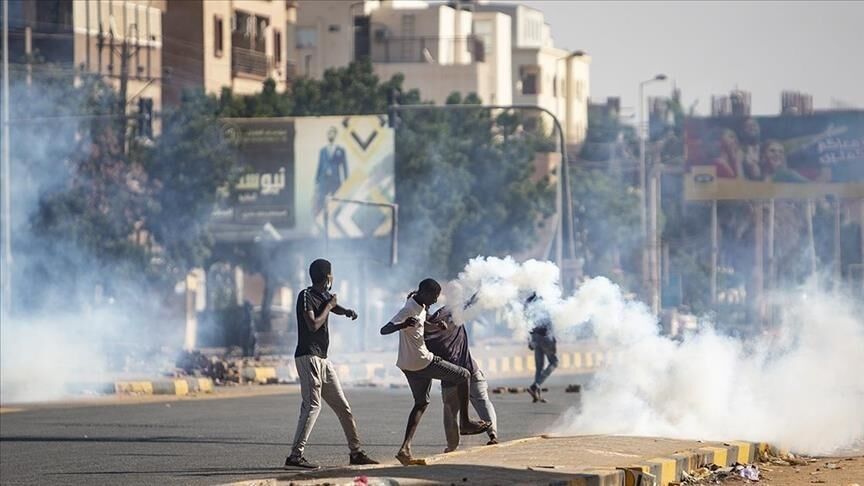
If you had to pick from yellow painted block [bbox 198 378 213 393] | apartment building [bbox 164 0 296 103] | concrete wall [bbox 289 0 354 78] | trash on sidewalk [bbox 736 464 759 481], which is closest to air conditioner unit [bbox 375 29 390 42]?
concrete wall [bbox 289 0 354 78]

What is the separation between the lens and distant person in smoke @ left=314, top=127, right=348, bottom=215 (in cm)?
4894

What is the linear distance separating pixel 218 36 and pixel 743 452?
5010cm

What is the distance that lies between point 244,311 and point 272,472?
36016mm

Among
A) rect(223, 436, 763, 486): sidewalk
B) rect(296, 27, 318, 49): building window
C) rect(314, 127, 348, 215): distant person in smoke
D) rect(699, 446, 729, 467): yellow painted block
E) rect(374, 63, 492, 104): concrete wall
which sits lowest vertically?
rect(699, 446, 729, 467): yellow painted block

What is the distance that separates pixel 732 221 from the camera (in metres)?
83.3

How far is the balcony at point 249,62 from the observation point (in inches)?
2630

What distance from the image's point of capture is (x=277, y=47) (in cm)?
7112

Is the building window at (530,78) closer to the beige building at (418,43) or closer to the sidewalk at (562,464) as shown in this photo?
the beige building at (418,43)

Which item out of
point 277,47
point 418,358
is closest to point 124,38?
point 277,47

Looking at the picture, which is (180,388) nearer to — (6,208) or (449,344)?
(6,208)

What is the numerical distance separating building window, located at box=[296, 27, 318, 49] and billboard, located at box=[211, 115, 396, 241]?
36.4 metres

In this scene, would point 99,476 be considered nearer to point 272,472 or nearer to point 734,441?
point 272,472

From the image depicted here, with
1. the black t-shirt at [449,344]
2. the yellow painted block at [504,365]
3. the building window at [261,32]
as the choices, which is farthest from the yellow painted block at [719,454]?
the building window at [261,32]

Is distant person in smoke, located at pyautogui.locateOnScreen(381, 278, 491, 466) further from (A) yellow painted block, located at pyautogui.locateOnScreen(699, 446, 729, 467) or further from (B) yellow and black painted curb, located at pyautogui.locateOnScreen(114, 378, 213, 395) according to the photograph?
(B) yellow and black painted curb, located at pyautogui.locateOnScreen(114, 378, 213, 395)
